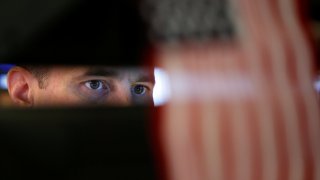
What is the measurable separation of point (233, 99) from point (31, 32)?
0.81 ft

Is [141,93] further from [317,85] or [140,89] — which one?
[317,85]

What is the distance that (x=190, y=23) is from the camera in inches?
21.5

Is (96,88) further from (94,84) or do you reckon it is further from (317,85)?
(317,85)

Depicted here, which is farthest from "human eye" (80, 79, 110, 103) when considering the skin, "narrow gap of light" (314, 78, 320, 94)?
"narrow gap of light" (314, 78, 320, 94)

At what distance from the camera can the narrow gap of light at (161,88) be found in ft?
1.75

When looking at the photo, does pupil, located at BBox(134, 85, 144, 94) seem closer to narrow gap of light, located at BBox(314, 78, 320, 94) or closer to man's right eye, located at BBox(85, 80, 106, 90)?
man's right eye, located at BBox(85, 80, 106, 90)

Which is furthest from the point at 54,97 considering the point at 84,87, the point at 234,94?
the point at 234,94

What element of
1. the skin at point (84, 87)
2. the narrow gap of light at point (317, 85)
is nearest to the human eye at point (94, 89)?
the skin at point (84, 87)

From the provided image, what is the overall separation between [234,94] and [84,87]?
0.57ft

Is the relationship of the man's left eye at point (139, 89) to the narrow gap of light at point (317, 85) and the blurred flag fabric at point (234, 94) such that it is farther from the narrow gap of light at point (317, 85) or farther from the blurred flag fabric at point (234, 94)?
the narrow gap of light at point (317, 85)

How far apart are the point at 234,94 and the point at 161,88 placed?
9 cm

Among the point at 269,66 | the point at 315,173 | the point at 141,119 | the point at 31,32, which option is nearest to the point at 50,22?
the point at 31,32

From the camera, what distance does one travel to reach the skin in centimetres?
52

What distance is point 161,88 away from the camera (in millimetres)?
536
